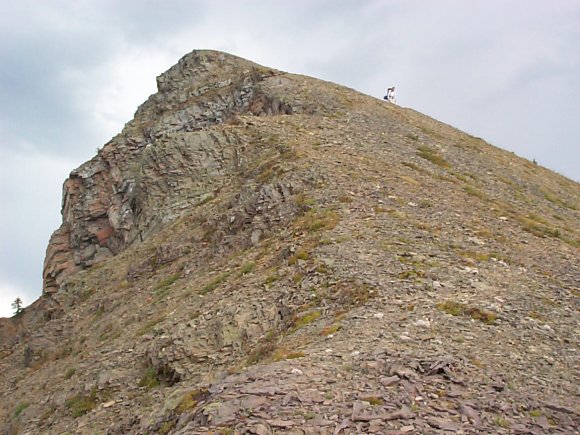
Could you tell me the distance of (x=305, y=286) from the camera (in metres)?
20.5

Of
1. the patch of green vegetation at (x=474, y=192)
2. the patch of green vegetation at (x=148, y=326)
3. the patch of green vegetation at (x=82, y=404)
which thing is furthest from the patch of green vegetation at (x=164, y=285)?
the patch of green vegetation at (x=474, y=192)

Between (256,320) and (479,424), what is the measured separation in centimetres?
933

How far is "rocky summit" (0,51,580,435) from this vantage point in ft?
42.2

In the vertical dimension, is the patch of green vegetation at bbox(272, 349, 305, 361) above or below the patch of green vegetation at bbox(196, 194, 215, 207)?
below

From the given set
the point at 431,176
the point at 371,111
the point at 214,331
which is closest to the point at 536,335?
the point at 214,331

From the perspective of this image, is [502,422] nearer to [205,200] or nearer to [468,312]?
[468,312]

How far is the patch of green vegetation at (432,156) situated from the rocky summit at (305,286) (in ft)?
1.17

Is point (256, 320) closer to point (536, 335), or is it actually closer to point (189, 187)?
point (536, 335)

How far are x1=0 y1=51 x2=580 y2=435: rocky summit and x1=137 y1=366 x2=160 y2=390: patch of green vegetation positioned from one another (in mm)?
67

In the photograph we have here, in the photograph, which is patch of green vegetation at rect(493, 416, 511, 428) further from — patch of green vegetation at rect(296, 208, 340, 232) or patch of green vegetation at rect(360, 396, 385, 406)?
patch of green vegetation at rect(296, 208, 340, 232)

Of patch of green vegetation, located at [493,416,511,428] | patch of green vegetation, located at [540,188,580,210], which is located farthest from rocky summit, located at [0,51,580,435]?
patch of green vegetation, located at [540,188,580,210]

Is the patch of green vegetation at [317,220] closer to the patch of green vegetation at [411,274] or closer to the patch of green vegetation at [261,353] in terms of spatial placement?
the patch of green vegetation at [411,274]

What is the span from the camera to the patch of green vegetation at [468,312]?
17.1 metres

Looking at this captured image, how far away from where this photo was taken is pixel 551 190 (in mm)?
42719
